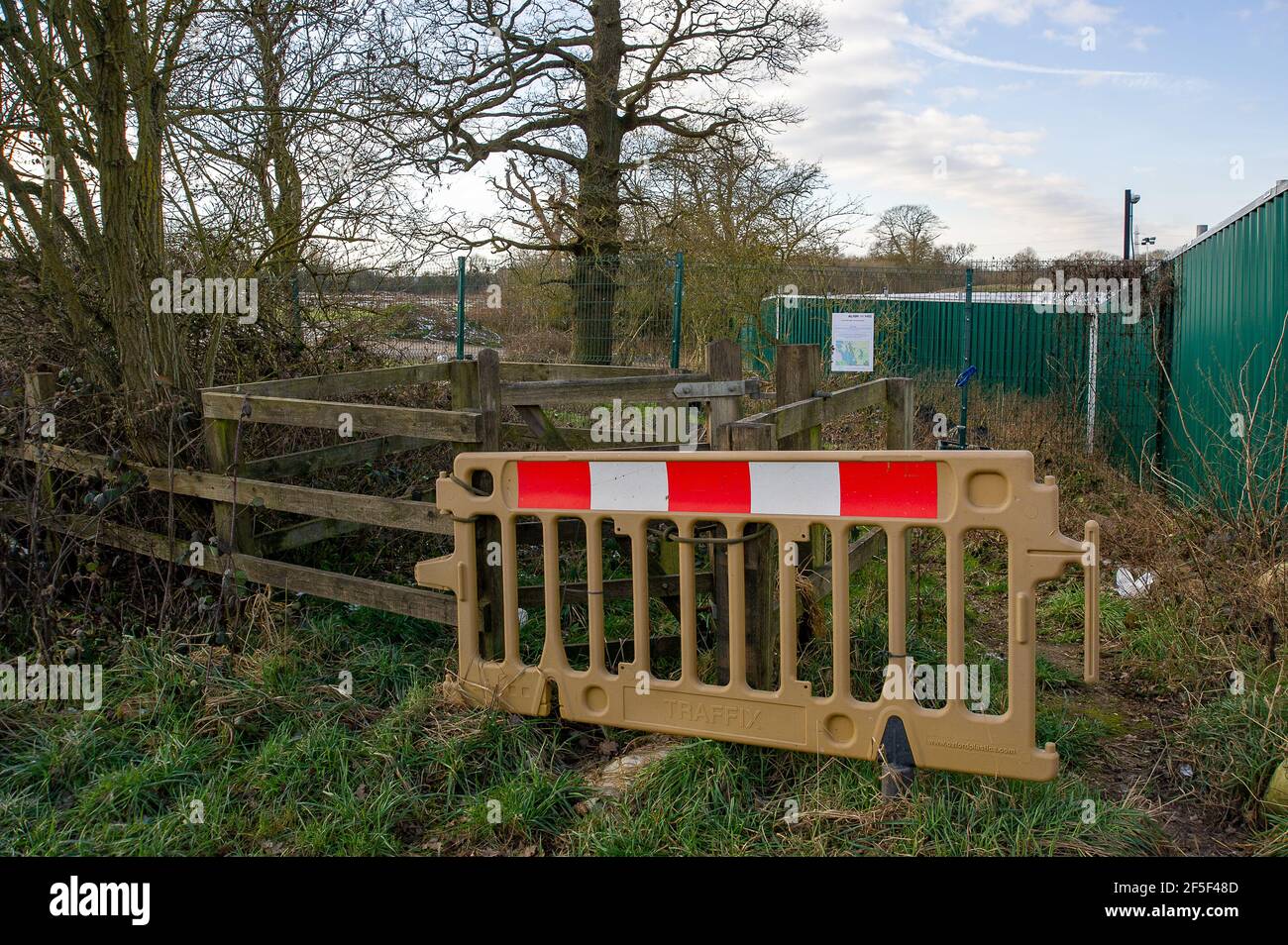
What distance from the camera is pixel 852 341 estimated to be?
12.1m

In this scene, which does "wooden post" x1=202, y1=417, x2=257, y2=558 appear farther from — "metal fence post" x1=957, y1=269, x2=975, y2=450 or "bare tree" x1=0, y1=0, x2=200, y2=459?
"metal fence post" x1=957, y1=269, x2=975, y2=450

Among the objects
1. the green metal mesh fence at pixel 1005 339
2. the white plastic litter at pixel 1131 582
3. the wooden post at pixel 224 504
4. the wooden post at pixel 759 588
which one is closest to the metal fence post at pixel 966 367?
the green metal mesh fence at pixel 1005 339

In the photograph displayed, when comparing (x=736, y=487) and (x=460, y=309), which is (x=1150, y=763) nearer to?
(x=736, y=487)

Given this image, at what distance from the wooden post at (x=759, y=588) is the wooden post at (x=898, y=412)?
200 cm

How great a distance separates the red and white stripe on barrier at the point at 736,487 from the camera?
3766mm

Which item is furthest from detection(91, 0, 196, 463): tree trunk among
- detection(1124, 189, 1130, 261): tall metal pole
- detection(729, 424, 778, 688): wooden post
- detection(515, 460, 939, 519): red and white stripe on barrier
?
detection(1124, 189, 1130, 261): tall metal pole

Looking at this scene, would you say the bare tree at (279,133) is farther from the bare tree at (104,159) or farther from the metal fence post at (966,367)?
the metal fence post at (966,367)

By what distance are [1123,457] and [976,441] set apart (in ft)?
5.47

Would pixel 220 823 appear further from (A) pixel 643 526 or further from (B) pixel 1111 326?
(B) pixel 1111 326

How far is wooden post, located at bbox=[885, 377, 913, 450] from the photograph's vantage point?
20.2 ft

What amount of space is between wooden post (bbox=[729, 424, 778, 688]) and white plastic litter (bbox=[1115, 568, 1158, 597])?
9.86 ft

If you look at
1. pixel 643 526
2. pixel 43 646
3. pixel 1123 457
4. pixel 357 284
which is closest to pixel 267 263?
pixel 357 284

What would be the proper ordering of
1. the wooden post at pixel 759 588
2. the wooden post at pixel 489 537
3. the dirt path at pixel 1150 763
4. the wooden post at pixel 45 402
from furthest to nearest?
the wooden post at pixel 45 402
the wooden post at pixel 489 537
the wooden post at pixel 759 588
the dirt path at pixel 1150 763

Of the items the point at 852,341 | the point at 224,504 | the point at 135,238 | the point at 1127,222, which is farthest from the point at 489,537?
the point at 1127,222
